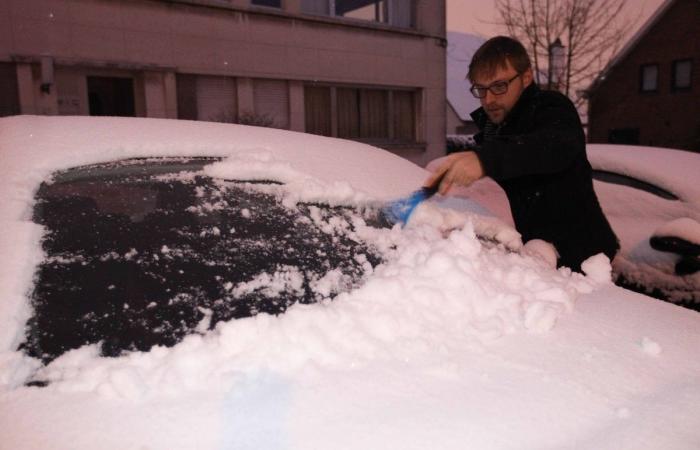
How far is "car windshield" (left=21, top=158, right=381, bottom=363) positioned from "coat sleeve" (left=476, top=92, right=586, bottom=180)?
0.62 meters

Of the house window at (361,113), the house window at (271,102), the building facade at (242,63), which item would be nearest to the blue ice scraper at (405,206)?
the building facade at (242,63)

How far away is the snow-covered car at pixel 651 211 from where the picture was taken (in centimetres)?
354

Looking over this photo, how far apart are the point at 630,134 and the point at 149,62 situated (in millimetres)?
20232

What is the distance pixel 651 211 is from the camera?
410 cm

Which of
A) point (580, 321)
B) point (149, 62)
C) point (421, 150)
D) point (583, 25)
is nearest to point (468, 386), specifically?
point (580, 321)

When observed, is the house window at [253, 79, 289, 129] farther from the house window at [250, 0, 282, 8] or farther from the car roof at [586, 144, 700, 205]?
the car roof at [586, 144, 700, 205]

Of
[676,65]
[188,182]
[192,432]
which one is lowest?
[192,432]

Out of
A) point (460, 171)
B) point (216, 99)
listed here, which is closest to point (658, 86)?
point (216, 99)

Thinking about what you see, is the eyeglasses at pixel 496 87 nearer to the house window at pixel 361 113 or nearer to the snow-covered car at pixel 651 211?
the snow-covered car at pixel 651 211

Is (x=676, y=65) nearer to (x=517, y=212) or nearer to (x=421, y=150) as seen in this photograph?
(x=421, y=150)

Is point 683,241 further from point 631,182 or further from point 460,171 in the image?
point 460,171

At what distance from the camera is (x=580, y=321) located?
169cm

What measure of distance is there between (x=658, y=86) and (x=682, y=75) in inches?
36.5

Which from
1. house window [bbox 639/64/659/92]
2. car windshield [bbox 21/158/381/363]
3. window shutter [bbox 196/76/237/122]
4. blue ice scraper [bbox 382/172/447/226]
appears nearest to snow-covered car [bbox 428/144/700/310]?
blue ice scraper [bbox 382/172/447/226]
